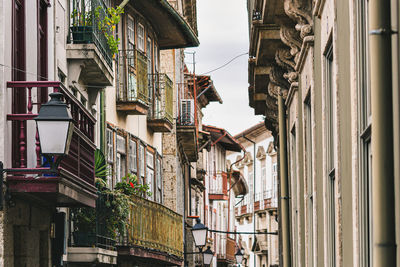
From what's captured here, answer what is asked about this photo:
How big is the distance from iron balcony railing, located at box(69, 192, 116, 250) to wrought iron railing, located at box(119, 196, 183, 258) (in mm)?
1618

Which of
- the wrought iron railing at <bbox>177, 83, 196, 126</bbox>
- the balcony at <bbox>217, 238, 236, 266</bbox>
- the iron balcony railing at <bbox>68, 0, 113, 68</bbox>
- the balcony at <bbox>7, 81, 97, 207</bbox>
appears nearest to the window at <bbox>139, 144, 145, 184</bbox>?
the wrought iron railing at <bbox>177, 83, 196, 126</bbox>

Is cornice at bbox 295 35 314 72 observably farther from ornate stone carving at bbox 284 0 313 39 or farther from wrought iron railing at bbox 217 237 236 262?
wrought iron railing at bbox 217 237 236 262

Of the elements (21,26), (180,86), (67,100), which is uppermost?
(180,86)

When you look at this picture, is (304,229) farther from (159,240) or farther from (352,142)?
(159,240)

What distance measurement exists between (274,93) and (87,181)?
4.33 m

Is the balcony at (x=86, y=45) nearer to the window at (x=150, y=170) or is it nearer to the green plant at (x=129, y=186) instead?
the green plant at (x=129, y=186)

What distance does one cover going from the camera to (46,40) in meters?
14.8

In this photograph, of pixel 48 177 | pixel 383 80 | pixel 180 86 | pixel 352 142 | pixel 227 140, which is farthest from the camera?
pixel 227 140

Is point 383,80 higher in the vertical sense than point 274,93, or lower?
lower

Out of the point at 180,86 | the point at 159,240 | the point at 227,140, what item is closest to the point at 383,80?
the point at 159,240

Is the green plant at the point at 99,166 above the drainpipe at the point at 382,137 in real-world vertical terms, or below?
above

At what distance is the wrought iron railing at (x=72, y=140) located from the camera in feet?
36.4

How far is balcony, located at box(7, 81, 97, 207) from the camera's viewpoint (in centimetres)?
1112

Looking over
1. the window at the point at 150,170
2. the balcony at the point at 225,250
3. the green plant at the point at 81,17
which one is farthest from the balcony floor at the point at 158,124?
the balcony at the point at 225,250
